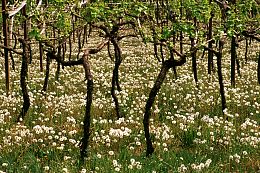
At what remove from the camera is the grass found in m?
8.58

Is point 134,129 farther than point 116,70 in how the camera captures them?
No

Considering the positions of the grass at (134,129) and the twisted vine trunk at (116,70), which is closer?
the grass at (134,129)

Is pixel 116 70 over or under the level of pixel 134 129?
over

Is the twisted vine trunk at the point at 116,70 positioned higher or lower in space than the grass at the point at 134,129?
higher

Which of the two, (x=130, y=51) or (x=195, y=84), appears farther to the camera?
A: (x=130, y=51)

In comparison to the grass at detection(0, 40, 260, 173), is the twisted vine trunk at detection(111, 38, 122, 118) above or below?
above

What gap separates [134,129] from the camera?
11258 mm

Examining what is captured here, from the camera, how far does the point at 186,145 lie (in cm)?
1009

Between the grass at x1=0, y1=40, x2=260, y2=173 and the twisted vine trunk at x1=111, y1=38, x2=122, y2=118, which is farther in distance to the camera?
the twisted vine trunk at x1=111, y1=38, x2=122, y2=118

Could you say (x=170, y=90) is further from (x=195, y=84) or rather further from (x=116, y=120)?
(x=116, y=120)

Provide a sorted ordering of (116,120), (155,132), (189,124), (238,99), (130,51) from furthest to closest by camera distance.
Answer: (130,51), (238,99), (116,120), (189,124), (155,132)

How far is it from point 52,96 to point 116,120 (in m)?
3.93

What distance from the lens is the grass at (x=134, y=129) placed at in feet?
28.1

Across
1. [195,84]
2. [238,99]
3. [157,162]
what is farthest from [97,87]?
[157,162]
